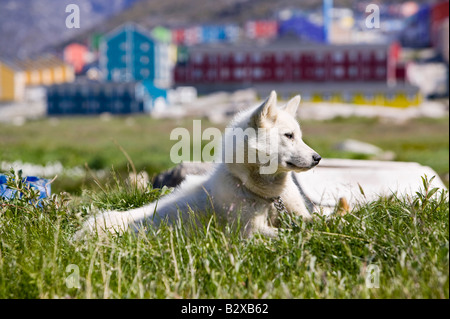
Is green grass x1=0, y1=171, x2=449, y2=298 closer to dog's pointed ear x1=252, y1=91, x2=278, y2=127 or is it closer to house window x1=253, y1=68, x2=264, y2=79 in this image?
dog's pointed ear x1=252, y1=91, x2=278, y2=127

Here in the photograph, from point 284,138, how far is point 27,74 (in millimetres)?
80911

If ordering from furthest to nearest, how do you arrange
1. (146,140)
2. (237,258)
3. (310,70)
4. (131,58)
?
1. (131,58)
2. (310,70)
3. (146,140)
4. (237,258)

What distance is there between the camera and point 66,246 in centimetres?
507

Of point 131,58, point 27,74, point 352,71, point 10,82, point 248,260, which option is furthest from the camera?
point 27,74

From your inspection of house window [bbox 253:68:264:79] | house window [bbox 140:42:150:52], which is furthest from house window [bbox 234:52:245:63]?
house window [bbox 140:42:150:52]

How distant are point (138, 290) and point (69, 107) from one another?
58955 mm

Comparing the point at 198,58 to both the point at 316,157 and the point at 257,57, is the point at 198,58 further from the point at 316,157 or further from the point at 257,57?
the point at 316,157

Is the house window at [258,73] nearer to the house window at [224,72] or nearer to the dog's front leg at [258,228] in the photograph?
the house window at [224,72]

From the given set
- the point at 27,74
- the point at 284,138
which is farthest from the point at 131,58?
the point at 284,138

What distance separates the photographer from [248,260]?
4664mm

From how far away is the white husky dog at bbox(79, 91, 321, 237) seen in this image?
16.5ft
